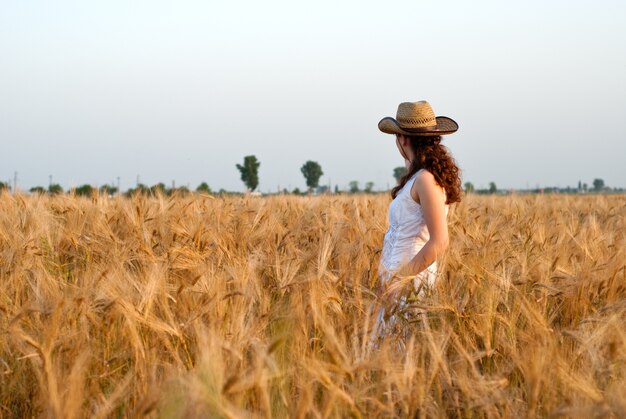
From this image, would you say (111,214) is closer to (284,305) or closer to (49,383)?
(284,305)

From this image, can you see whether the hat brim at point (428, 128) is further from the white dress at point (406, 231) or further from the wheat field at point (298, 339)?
the wheat field at point (298, 339)

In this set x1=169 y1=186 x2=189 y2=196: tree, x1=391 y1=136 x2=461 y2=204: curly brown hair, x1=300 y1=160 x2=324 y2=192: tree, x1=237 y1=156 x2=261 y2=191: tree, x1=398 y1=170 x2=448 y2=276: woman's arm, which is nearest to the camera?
x1=398 y1=170 x2=448 y2=276: woman's arm

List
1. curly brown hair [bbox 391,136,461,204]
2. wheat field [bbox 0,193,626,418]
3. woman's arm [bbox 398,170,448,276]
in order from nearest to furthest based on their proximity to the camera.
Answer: wheat field [bbox 0,193,626,418] → woman's arm [bbox 398,170,448,276] → curly brown hair [bbox 391,136,461,204]

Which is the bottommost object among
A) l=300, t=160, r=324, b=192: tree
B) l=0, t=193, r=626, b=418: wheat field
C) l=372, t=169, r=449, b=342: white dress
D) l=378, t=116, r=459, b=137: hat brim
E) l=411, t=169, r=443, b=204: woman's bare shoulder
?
l=0, t=193, r=626, b=418: wheat field

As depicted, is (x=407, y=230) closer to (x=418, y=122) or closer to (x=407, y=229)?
(x=407, y=229)

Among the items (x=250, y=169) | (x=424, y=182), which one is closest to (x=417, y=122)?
(x=424, y=182)

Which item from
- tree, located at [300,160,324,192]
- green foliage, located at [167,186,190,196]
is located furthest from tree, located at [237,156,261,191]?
green foliage, located at [167,186,190,196]

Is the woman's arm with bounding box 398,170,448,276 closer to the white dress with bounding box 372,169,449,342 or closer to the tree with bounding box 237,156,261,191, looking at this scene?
the white dress with bounding box 372,169,449,342

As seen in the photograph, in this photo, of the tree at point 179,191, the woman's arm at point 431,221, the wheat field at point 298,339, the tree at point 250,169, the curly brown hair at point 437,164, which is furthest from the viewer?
the tree at point 250,169

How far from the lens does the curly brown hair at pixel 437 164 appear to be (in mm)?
3420

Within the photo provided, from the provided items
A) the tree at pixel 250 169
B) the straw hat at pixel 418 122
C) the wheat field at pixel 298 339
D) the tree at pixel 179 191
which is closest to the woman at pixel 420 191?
the straw hat at pixel 418 122

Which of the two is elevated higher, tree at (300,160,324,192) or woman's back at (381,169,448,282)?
tree at (300,160,324,192)

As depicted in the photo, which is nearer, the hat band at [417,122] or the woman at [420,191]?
the woman at [420,191]

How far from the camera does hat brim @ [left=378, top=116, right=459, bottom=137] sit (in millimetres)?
3484
